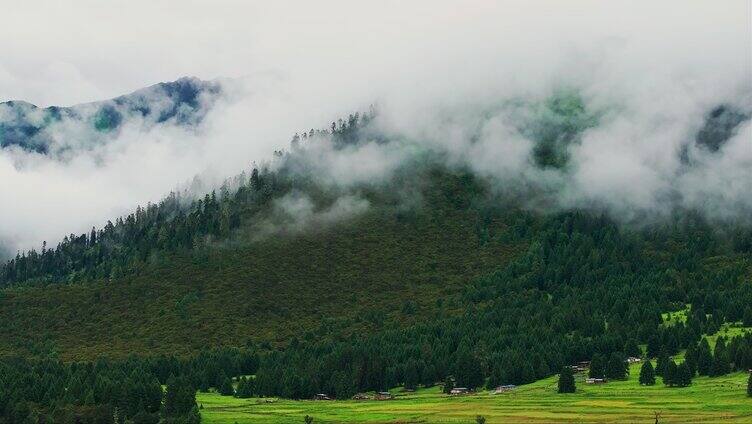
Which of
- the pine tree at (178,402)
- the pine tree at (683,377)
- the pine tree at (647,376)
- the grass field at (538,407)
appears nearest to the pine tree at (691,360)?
the grass field at (538,407)

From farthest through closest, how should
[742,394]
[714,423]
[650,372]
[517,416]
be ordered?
[650,372] < [742,394] < [517,416] < [714,423]

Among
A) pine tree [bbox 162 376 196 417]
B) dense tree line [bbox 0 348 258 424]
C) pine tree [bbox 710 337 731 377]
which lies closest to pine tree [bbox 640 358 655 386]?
pine tree [bbox 710 337 731 377]

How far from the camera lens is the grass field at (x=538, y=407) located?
146m

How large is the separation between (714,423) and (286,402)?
3740 inches

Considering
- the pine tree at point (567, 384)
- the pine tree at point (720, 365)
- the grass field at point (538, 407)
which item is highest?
the pine tree at point (720, 365)

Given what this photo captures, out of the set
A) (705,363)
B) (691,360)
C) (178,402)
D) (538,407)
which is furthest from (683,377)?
(178,402)

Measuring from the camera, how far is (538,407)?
541 ft

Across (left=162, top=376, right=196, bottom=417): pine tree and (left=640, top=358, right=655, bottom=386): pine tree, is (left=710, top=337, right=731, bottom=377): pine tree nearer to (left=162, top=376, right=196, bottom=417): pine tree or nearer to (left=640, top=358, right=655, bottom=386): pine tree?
(left=640, top=358, right=655, bottom=386): pine tree

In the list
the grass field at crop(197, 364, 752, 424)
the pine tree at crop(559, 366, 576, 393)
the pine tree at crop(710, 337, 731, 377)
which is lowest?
the grass field at crop(197, 364, 752, 424)

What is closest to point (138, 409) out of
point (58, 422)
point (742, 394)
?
point (58, 422)

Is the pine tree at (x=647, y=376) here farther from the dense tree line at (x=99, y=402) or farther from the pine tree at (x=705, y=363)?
the dense tree line at (x=99, y=402)

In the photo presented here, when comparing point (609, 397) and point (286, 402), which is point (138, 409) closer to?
point (286, 402)

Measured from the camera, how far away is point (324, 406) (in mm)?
183000

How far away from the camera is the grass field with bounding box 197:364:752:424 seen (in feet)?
480
